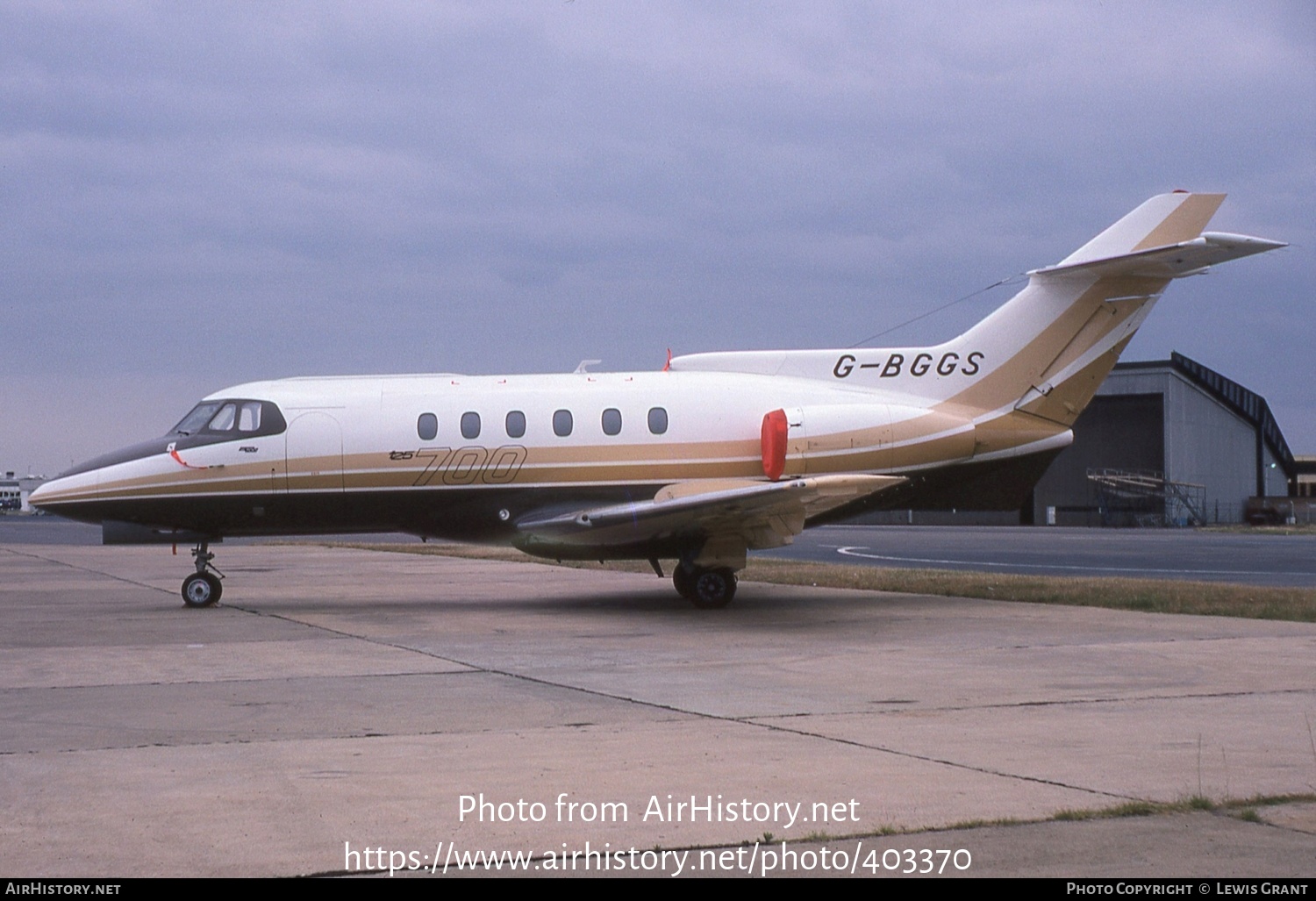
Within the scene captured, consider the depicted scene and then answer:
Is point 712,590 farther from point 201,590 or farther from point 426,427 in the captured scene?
point 201,590

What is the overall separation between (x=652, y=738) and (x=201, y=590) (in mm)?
12303

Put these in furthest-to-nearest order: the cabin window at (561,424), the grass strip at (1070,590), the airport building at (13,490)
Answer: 1. the airport building at (13,490)
2. the cabin window at (561,424)
3. the grass strip at (1070,590)

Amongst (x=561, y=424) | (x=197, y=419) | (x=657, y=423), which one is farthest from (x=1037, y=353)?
(x=197, y=419)

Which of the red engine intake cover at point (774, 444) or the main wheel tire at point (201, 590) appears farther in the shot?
the main wheel tire at point (201, 590)

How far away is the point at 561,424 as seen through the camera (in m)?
18.3

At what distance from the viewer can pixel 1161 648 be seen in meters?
12.9

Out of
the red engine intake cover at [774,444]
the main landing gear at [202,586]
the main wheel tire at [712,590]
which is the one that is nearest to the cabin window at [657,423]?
the red engine intake cover at [774,444]

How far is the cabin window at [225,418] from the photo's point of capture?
18.6 metres

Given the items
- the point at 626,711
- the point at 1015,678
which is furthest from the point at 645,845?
the point at 1015,678

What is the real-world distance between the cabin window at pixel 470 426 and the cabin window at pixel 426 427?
1.28ft

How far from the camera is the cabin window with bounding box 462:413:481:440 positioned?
60.0 ft

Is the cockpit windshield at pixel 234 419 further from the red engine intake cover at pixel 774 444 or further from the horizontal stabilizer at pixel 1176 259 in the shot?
the horizontal stabilizer at pixel 1176 259

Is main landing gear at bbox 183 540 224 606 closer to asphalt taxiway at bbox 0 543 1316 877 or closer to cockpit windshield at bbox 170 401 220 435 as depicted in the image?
cockpit windshield at bbox 170 401 220 435
